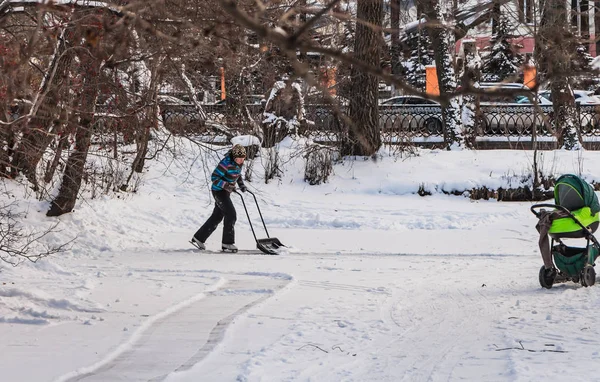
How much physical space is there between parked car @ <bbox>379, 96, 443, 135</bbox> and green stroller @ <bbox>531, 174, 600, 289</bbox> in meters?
14.4

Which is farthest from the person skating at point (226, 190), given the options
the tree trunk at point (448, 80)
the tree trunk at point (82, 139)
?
the tree trunk at point (448, 80)

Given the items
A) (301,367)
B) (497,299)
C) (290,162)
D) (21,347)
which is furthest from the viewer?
(290,162)

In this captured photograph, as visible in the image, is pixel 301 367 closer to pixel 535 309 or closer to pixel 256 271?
pixel 535 309

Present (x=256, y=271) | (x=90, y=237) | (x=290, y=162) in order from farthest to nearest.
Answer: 1. (x=290, y=162)
2. (x=90, y=237)
3. (x=256, y=271)

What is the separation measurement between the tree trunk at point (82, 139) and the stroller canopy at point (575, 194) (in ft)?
17.4

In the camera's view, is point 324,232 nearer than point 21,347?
No

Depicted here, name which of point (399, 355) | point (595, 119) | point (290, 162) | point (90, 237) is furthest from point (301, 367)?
point (595, 119)

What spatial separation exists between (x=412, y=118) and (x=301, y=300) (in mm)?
17294

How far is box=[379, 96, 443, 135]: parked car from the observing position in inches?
1037

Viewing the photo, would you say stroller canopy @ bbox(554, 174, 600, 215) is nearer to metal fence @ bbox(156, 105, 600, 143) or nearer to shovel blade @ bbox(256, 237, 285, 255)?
shovel blade @ bbox(256, 237, 285, 255)

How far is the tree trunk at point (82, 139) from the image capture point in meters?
12.6

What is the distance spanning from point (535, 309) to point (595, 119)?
18710 mm

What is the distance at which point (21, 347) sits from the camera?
8.47 m

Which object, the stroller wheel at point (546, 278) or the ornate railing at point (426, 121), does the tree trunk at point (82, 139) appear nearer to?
the stroller wheel at point (546, 278)
